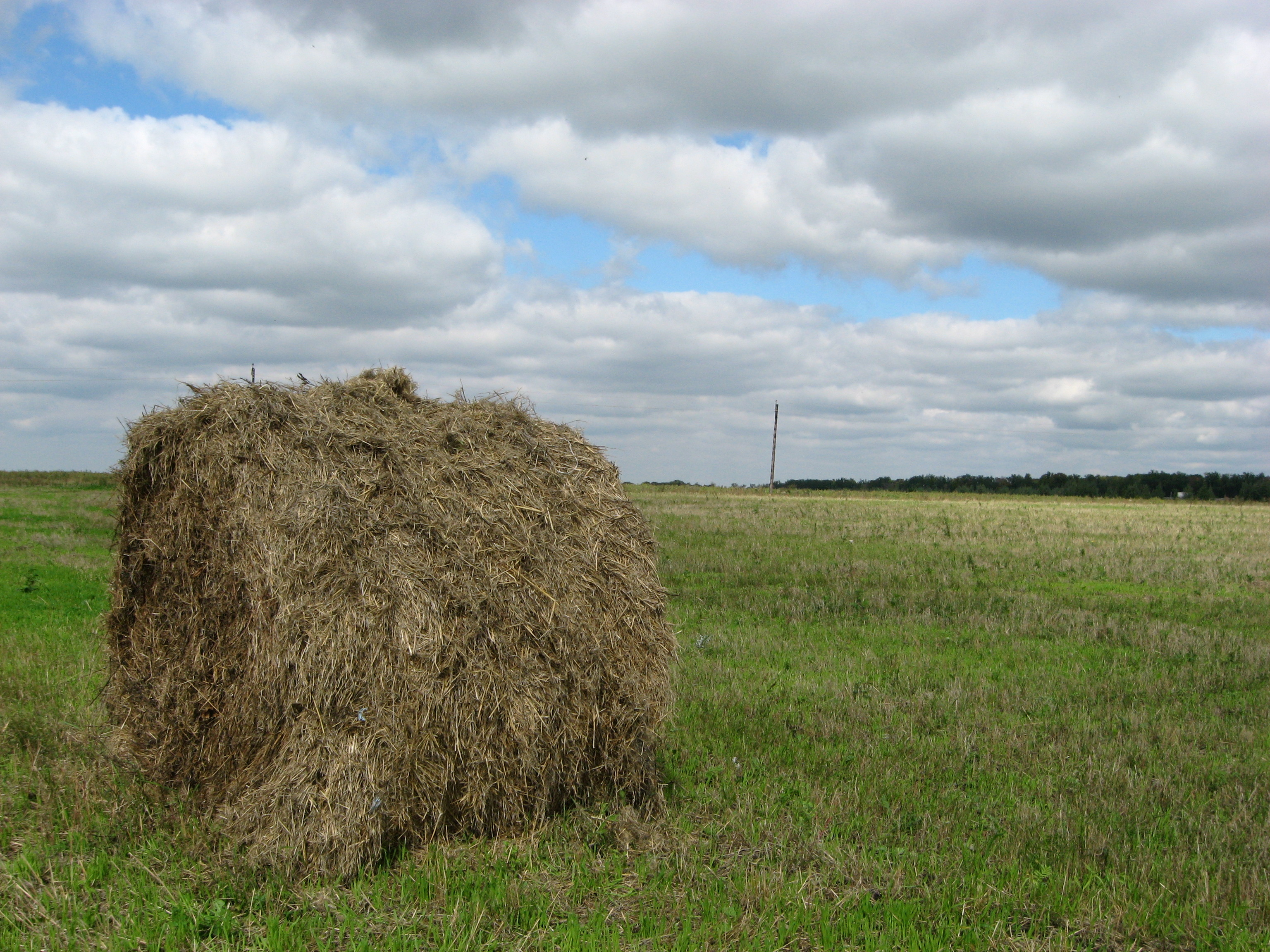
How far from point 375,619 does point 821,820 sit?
3.34 meters

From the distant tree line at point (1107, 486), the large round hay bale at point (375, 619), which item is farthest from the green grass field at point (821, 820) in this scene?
the distant tree line at point (1107, 486)

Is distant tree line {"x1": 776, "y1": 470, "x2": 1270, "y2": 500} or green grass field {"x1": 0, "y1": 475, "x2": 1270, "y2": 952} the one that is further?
distant tree line {"x1": 776, "y1": 470, "x2": 1270, "y2": 500}

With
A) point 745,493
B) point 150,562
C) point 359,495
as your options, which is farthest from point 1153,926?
point 745,493

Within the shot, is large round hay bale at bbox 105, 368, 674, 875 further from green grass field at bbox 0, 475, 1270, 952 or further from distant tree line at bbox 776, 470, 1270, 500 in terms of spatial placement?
distant tree line at bbox 776, 470, 1270, 500

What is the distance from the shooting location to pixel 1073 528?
32.1 m

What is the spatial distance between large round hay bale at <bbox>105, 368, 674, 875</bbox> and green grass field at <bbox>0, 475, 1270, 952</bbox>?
1.18 ft

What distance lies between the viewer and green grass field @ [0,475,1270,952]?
486 centimetres

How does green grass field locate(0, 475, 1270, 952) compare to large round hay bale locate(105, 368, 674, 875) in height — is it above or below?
below

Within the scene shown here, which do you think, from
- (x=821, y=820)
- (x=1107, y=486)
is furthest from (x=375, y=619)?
(x=1107, y=486)

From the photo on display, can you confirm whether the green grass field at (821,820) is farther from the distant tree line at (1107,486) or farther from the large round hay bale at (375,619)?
the distant tree line at (1107,486)

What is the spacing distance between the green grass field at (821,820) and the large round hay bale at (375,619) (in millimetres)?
359

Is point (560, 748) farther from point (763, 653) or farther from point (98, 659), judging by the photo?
point (98, 659)

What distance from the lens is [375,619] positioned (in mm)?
5641

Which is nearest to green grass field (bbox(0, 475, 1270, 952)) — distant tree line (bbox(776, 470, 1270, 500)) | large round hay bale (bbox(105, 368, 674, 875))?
large round hay bale (bbox(105, 368, 674, 875))
